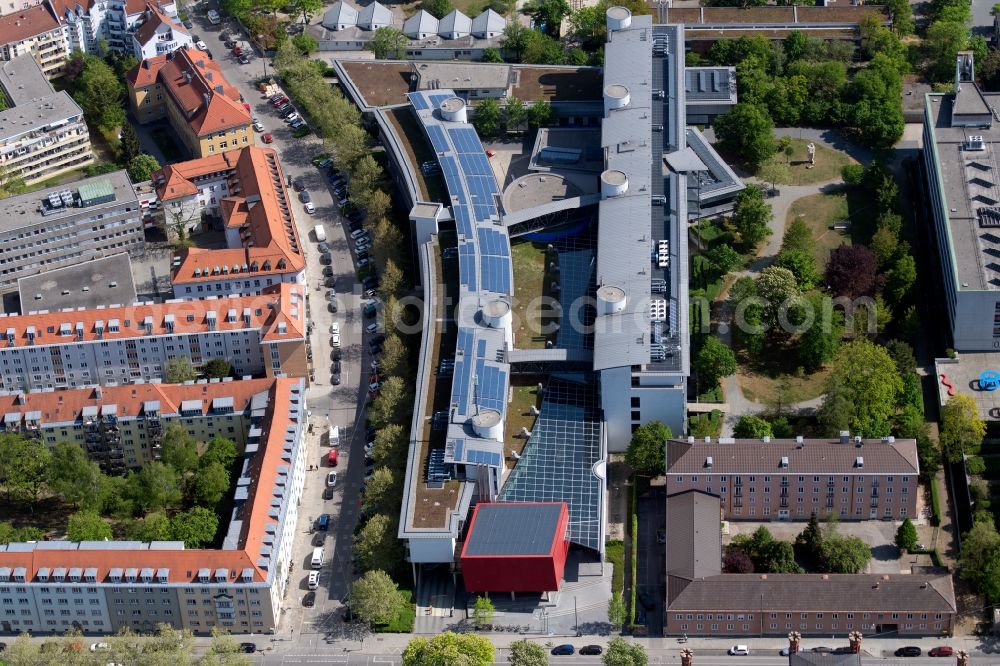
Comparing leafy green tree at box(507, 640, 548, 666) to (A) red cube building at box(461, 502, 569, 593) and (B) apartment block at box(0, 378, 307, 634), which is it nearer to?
(A) red cube building at box(461, 502, 569, 593)

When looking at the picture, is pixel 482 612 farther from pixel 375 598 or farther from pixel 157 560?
pixel 157 560

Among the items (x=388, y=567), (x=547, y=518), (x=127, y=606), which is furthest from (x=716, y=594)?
(x=127, y=606)

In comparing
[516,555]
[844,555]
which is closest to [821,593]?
[844,555]

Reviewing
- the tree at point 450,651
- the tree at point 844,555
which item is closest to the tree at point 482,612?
the tree at point 450,651

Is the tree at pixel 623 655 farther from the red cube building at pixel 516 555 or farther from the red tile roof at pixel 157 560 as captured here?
the red tile roof at pixel 157 560

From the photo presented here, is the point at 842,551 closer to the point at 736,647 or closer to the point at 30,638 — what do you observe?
the point at 736,647

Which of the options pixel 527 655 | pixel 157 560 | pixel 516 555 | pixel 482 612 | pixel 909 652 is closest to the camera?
pixel 527 655

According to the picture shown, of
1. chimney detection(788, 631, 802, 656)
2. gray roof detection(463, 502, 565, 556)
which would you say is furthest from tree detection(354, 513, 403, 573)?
chimney detection(788, 631, 802, 656)
